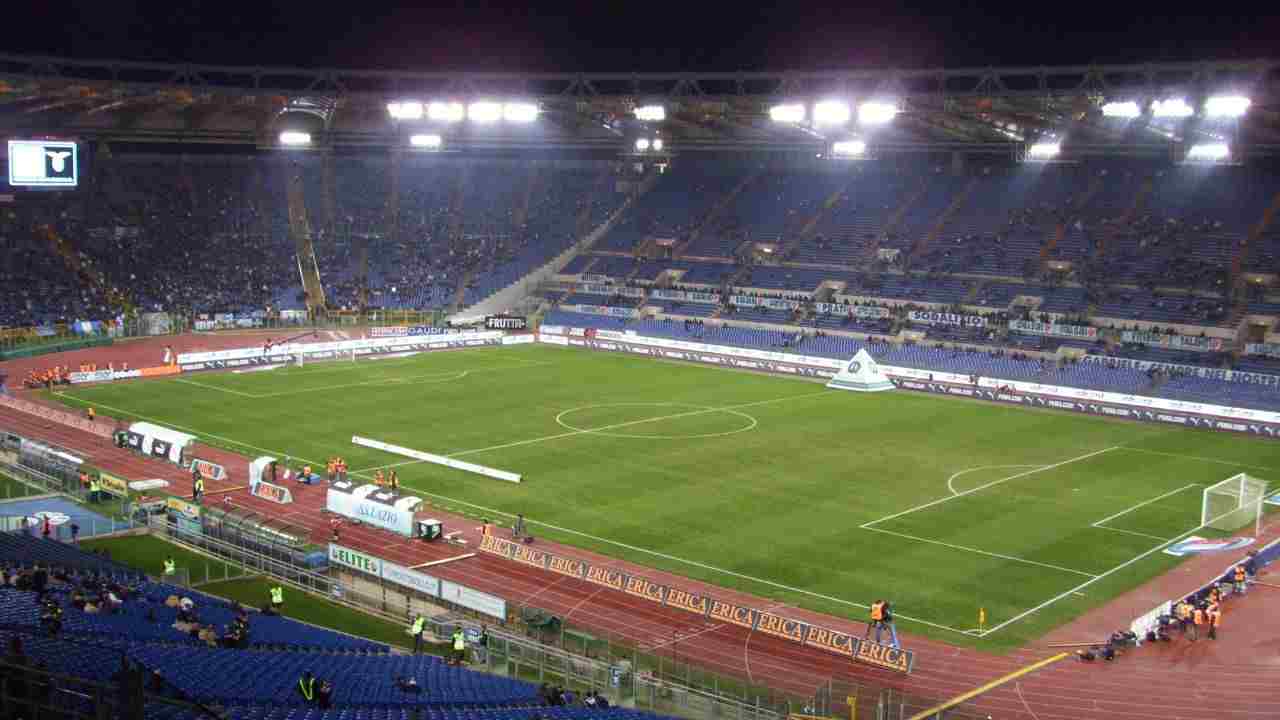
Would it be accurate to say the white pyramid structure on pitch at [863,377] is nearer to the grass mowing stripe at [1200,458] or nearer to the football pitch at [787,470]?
the football pitch at [787,470]

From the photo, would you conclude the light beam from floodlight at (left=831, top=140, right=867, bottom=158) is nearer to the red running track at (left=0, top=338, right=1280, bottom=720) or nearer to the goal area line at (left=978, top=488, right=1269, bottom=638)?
the goal area line at (left=978, top=488, right=1269, bottom=638)

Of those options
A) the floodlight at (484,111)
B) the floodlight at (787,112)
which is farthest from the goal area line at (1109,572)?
the floodlight at (484,111)

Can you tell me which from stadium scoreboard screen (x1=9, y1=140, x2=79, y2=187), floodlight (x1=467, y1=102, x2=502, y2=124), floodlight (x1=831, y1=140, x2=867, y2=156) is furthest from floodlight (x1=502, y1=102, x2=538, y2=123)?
stadium scoreboard screen (x1=9, y1=140, x2=79, y2=187)

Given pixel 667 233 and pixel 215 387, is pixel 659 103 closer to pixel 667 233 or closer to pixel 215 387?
pixel 667 233

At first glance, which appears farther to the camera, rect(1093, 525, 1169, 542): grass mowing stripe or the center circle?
the center circle

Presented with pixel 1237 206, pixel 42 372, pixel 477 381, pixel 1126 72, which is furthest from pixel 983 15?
Result: pixel 42 372

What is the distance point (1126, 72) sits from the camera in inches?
2301

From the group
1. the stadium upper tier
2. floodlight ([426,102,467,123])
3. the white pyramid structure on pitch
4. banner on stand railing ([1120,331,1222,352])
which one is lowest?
the white pyramid structure on pitch

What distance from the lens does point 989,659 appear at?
23875mm

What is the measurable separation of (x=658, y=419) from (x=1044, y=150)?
131 feet

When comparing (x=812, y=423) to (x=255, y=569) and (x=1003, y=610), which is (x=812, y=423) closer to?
(x=1003, y=610)

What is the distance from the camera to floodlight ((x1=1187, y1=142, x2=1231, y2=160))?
70812 millimetres

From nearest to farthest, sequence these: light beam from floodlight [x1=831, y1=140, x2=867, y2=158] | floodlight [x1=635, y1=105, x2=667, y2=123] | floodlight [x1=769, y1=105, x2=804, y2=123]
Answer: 1. floodlight [x1=769, y1=105, x2=804, y2=123]
2. floodlight [x1=635, y1=105, x2=667, y2=123]
3. light beam from floodlight [x1=831, y1=140, x2=867, y2=158]

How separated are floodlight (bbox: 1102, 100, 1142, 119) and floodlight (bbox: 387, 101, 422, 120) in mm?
40870
